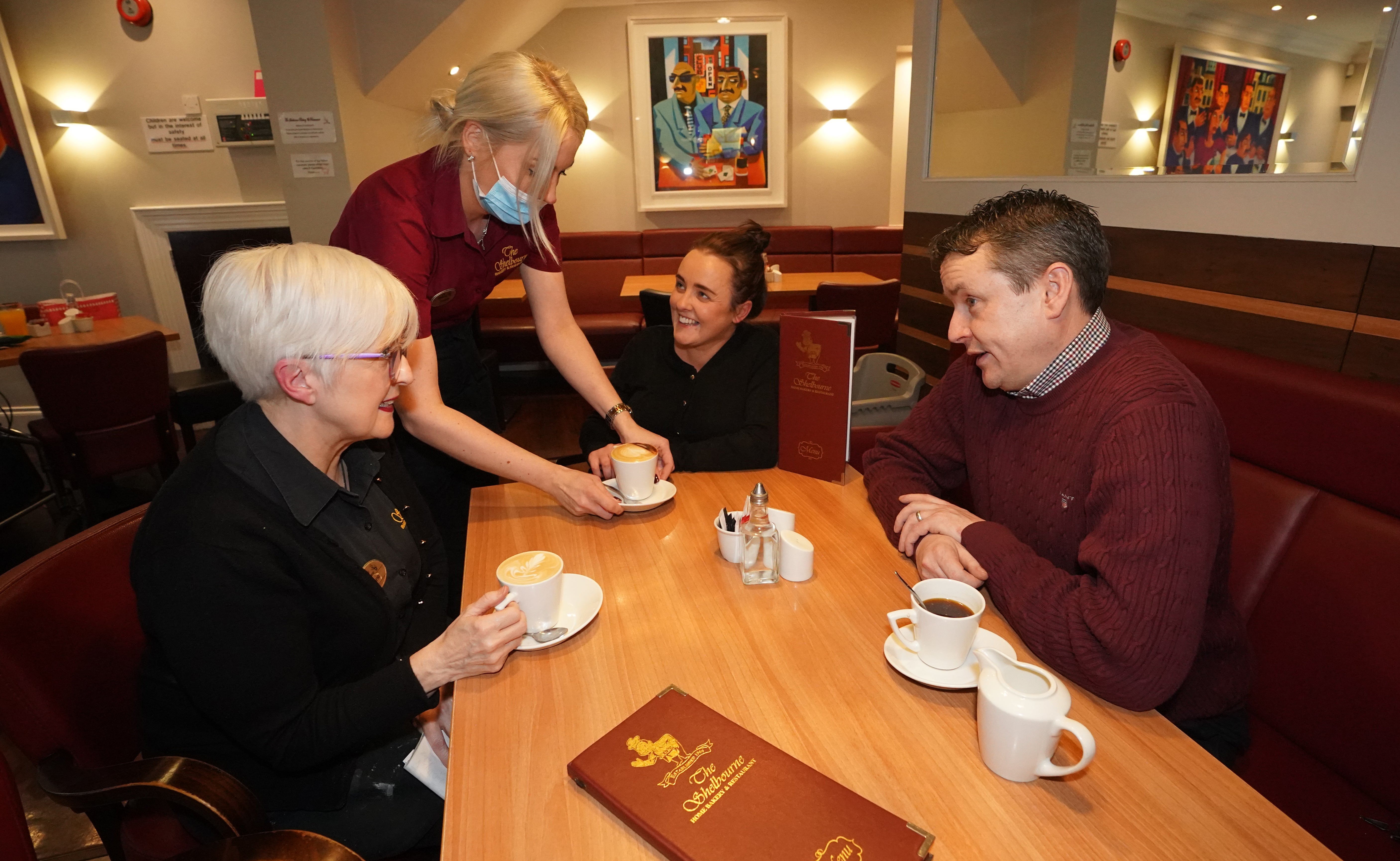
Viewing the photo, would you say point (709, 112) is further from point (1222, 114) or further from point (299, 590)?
point (299, 590)

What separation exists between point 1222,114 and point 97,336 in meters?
5.05

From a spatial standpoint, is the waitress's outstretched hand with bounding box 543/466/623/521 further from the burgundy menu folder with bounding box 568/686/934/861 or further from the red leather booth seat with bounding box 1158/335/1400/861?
the red leather booth seat with bounding box 1158/335/1400/861

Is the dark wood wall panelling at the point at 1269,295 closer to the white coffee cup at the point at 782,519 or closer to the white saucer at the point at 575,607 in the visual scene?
the white coffee cup at the point at 782,519

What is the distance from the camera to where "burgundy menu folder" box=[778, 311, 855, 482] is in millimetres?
1617

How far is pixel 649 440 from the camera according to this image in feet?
6.06

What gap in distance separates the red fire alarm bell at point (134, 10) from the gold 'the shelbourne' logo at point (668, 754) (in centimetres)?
622

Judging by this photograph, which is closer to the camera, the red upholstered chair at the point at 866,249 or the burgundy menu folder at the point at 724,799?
the burgundy menu folder at the point at 724,799

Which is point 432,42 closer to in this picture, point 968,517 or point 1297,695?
point 968,517

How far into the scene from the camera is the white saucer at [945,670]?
39.4 inches

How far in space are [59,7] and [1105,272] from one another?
261 inches

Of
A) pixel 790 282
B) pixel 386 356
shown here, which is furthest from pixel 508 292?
pixel 386 356

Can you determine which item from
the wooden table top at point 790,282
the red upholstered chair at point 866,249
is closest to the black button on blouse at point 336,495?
the wooden table top at point 790,282

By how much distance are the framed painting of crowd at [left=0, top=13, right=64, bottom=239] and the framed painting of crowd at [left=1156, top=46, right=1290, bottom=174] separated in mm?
6542

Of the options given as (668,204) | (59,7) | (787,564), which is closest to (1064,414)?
(787,564)
